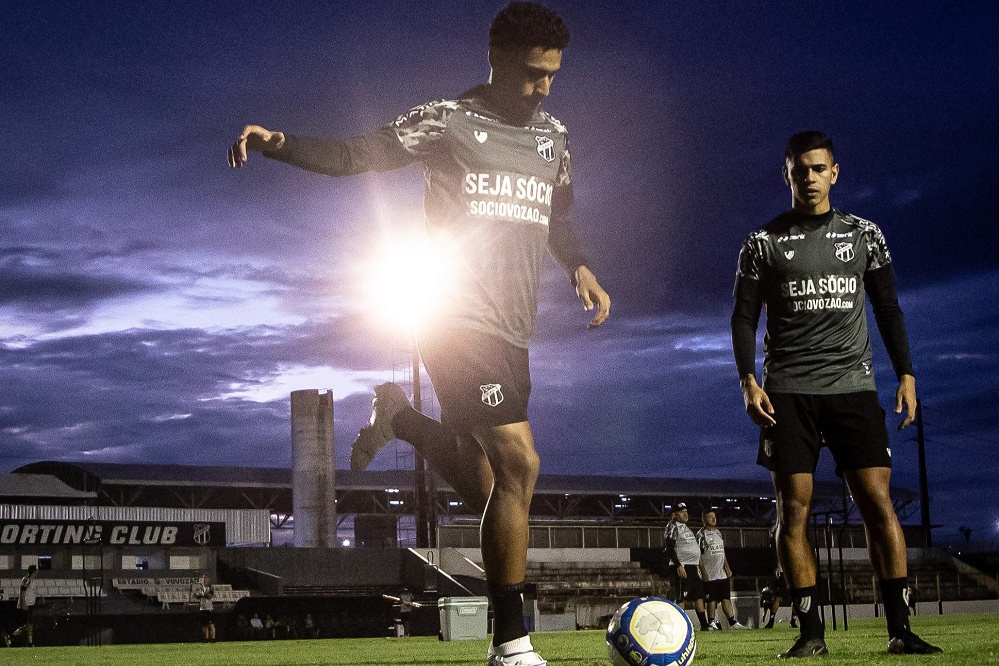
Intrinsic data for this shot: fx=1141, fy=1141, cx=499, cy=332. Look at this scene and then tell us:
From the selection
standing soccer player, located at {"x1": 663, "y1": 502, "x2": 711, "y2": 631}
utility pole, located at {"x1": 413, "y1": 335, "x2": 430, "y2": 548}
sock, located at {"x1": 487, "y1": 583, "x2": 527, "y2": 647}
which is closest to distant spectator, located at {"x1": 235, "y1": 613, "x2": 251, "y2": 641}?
utility pole, located at {"x1": 413, "y1": 335, "x2": 430, "y2": 548}

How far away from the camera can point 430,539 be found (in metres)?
43.5

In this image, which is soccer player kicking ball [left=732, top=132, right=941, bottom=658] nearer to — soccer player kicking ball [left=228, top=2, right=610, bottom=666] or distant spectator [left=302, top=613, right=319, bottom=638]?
soccer player kicking ball [left=228, top=2, right=610, bottom=666]

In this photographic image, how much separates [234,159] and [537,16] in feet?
4.96

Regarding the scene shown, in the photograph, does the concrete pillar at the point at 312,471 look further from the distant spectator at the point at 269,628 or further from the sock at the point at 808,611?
the sock at the point at 808,611

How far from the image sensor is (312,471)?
50.9 meters

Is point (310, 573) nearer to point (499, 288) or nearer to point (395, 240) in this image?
point (395, 240)

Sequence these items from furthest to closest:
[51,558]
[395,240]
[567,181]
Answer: [51,558] < [395,240] < [567,181]

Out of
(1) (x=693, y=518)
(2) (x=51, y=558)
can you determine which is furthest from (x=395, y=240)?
(1) (x=693, y=518)

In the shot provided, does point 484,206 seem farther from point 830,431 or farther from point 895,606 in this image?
point 895,606

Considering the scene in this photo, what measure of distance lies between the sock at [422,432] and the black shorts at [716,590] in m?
13.5

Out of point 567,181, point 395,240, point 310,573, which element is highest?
point 395,240

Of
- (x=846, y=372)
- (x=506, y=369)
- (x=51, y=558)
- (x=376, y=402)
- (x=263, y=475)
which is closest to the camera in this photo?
(x=506, y=369)

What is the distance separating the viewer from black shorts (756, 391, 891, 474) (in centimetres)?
601

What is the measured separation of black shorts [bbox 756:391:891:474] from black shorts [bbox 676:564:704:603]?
40.3 ft
